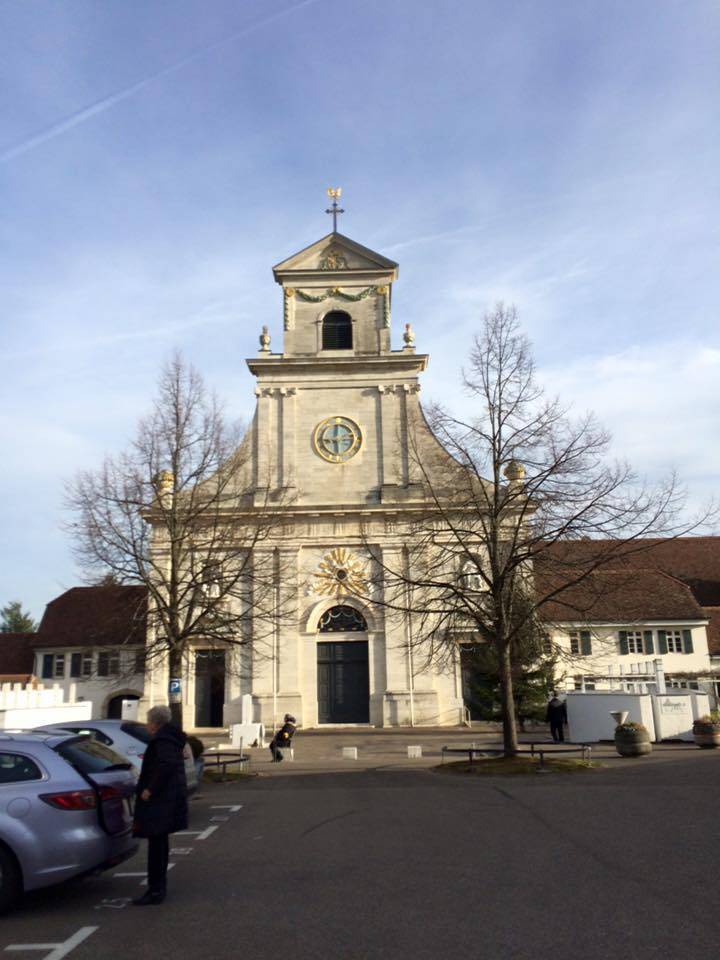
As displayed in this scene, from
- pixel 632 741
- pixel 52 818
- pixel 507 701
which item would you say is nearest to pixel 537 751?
pixel 507 701

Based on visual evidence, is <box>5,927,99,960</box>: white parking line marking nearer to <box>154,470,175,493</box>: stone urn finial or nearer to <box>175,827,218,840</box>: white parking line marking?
<box>175,827,218,840</box>: white parking line marking

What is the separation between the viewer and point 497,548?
21.0 meters

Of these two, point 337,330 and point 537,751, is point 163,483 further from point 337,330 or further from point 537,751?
point 337,330

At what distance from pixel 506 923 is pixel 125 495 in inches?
654

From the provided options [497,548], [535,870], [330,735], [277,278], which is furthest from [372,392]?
[535,870]

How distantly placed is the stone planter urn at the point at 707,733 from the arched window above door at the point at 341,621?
15.3m

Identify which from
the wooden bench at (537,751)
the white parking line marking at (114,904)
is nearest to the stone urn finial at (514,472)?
the wooden bench at (537,751)

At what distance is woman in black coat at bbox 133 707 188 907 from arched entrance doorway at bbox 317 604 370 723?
28001 millimetres

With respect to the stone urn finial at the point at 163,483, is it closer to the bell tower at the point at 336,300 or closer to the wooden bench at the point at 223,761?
the wooden bench at the point at 223,761

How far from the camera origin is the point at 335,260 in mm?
39906

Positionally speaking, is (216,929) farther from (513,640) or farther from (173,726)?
(513,640)

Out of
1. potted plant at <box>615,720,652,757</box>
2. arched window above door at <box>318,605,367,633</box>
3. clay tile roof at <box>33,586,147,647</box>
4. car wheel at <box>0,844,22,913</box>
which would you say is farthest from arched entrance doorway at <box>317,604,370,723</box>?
car wheel at <box>0,844,22,913</box>

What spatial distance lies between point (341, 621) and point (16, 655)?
17363 mm

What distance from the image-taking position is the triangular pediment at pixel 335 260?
39.4 meters
